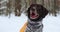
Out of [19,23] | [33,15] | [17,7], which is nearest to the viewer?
[33,15]

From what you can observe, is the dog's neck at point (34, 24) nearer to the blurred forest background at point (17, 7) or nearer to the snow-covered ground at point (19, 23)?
the snow-covered ground at point (19, 23)

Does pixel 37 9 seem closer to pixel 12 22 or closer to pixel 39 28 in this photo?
pixel 39 28

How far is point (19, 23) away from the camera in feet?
10.4

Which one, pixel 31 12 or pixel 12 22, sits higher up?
pixel 31 12

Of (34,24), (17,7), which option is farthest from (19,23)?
(34,24)

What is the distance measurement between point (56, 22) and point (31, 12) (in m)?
1.49

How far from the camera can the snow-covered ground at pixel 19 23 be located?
3.00m

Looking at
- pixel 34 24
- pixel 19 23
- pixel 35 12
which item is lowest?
pixel 19 23

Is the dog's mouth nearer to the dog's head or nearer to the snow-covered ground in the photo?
the dog's head

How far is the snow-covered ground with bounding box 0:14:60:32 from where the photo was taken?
9.83 ft

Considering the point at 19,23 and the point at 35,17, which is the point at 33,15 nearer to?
the point at 35,17

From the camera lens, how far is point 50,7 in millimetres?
3559

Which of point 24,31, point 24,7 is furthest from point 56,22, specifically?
point 24,31

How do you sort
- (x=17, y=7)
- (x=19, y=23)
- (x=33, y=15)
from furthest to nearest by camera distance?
(x=17, y=7) → (x=19, y=23) → (x=33, y=15)
